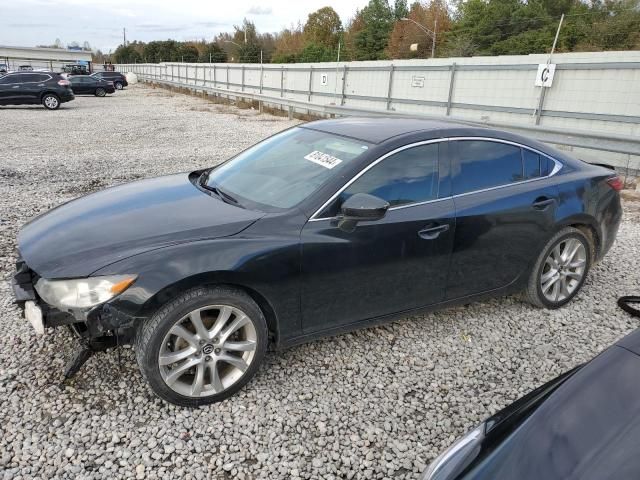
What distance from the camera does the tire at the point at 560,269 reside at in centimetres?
386

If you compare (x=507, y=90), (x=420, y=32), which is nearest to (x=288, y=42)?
(x=420, y=32)

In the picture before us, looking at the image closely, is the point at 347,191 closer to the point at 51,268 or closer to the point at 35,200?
the point at 51,268

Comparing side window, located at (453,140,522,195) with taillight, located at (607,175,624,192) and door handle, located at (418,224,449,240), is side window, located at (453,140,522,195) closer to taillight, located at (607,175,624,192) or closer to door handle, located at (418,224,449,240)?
door handle, located at (418,224,449,240)

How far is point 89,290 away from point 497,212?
2.70m

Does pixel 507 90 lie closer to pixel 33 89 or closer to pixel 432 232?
pixel 432 232

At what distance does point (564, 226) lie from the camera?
3857 mm

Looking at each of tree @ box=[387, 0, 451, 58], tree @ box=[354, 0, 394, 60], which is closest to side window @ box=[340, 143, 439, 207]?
tree @ box=[387, 0, 451, 58]

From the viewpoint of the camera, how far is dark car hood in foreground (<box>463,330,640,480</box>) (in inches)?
51.3

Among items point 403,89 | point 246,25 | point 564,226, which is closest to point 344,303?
point 564,226

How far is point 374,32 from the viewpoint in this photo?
66.4 meters

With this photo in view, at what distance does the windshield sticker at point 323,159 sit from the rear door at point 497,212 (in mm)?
868

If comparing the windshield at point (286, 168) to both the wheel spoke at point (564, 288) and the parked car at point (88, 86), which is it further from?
the parked car at point (88, 86)

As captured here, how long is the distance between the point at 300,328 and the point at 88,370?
135cm

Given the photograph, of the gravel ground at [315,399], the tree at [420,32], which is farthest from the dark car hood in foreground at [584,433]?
the tree at [420,32]
